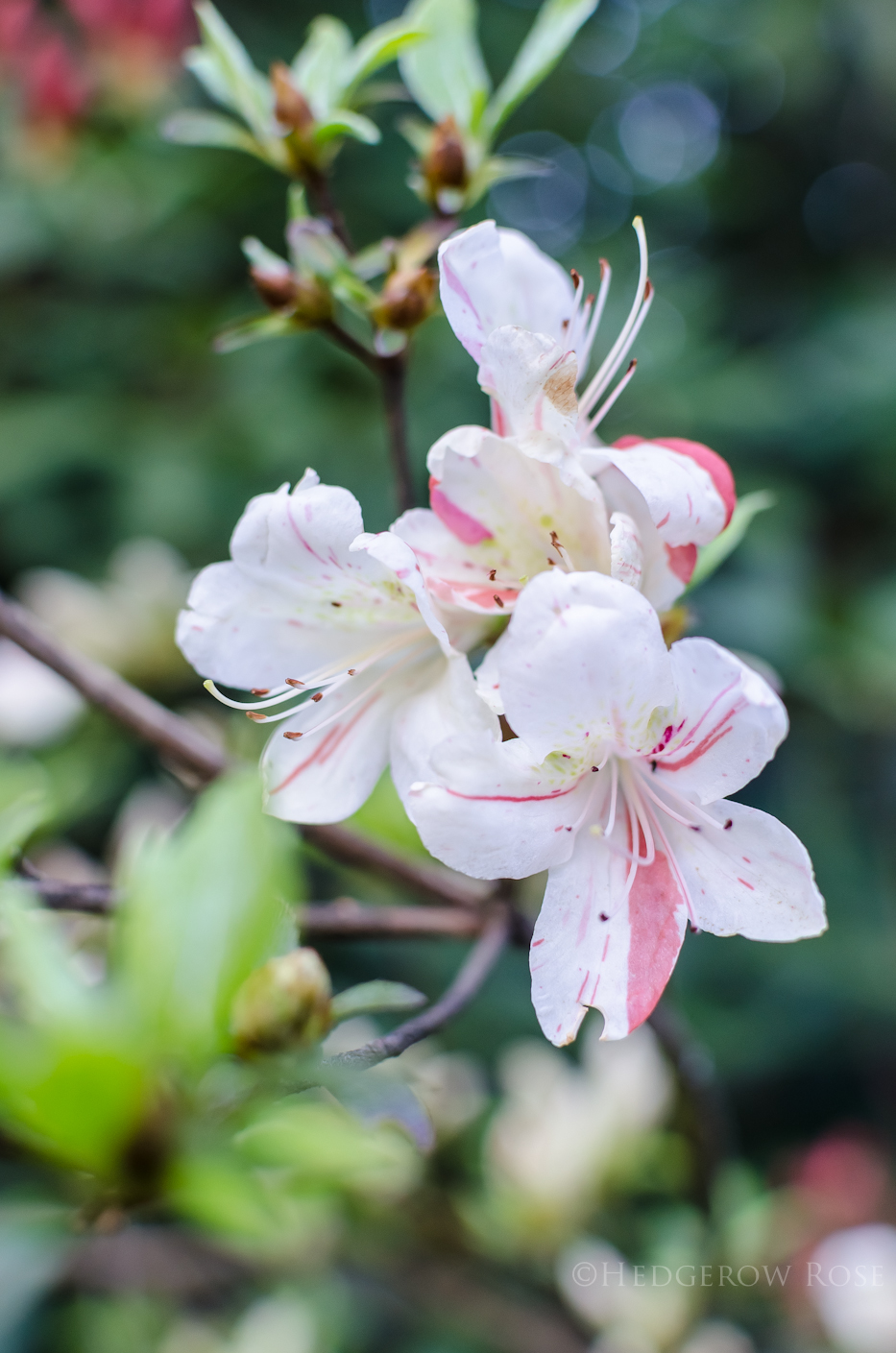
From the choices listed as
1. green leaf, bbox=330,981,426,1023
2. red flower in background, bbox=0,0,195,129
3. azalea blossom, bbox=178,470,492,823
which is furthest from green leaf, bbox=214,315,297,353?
red flower in background, bbox=0,0,195,129

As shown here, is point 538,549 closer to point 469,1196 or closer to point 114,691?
point 114,691

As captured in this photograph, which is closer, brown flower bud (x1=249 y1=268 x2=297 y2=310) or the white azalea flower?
the white azalea flower

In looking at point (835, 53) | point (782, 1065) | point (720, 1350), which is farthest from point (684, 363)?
point (720, 1350)

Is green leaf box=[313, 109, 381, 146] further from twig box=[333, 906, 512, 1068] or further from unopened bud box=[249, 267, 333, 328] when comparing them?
twig box=[333, 906, 512, 1068]

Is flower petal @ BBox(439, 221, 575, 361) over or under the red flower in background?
over

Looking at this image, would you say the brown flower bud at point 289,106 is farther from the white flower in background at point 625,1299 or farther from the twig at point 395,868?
the white flower in background at point 625,1299

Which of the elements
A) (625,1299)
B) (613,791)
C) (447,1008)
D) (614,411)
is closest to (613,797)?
(613,791)
